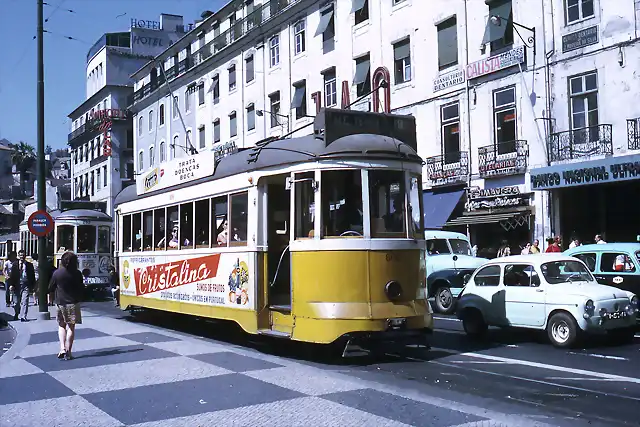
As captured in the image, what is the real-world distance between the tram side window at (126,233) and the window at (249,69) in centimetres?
2442

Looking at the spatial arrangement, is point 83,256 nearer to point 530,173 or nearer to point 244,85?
point 530,173

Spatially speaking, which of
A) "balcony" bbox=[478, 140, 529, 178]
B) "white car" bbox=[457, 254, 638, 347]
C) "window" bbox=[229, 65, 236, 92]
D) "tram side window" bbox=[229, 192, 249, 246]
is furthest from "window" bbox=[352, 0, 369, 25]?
"tram side window" bbox=[229, 192, 249, 246]

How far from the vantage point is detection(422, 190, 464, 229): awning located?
1027 inches

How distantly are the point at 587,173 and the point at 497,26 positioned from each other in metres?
6.56

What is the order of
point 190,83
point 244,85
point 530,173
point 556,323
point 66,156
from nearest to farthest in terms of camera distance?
point 556,323
point 530,173
point 244,85
point 190,83
point 66,156

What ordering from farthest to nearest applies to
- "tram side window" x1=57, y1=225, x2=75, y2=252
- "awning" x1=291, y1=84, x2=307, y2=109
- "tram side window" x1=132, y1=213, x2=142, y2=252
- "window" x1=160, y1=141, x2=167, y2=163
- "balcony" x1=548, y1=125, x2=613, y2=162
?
"window" x1=160, y1=141, x2=167, y2=163, "awning" x1=291, y1=84, x2=307, y2=109, "tram side window" x1=57, y1=225, x2=75, y2=252, "balcony" x1=548, y1=125, x2=613, y2=162, "tram side window" x1=132, y1=213, x2=142, y2=252

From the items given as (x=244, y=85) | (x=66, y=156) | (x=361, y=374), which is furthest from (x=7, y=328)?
(x=66, y=156)

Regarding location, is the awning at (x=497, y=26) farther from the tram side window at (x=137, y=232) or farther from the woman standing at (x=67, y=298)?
the woman standing at (x=67, y=298)

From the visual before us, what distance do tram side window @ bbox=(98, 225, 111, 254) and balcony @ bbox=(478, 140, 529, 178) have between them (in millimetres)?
13748

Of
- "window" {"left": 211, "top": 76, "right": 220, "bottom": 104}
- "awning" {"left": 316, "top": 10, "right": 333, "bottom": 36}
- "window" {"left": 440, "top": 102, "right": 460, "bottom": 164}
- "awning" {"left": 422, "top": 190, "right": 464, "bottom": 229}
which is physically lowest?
"awning" {"left": 422, "top": 190, "right": 464, "bottom": 229}

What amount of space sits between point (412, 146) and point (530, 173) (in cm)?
1320

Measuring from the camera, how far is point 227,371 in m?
9.17

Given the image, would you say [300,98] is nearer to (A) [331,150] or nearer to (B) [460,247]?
(B) [460,247]

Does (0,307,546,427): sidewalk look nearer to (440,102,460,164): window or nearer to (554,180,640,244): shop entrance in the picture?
(554,180,640,244): shop entrance
